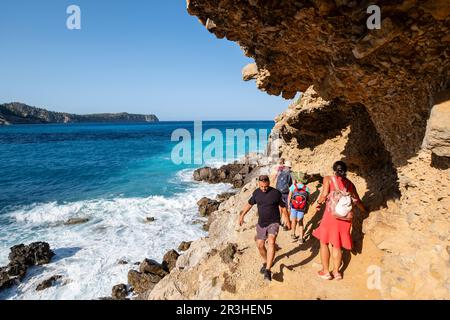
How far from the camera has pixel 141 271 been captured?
39.3 feet

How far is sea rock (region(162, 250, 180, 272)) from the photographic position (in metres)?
12.3

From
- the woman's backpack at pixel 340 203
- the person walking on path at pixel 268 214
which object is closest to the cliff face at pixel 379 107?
the person walking on path at pixel 268 214

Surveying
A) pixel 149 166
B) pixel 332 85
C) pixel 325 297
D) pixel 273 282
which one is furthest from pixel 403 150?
pixel 149 166

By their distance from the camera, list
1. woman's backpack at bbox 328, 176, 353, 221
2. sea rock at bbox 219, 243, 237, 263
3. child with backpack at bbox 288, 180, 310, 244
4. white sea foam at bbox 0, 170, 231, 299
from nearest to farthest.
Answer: woman's backpack at bbox 328, 176, 353, 221
child with backpack at bbox 288, 180, 310, 244
sea rock at bbox 219, 243, 237, 263
white sea foam at bbox 0, 170, 231, 299

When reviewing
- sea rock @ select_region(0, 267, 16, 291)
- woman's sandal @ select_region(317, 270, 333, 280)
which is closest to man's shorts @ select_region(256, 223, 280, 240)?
woman's sandal @ select_region(317, 270, 333, 280)

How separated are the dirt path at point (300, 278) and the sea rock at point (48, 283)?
9.28 m

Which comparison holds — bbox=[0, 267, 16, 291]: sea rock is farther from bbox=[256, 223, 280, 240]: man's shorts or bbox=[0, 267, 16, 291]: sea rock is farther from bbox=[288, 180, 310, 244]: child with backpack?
bbox=[288, 180, 310, 244]: child with backpack

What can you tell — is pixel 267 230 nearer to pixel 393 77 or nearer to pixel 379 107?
pixel 379 107

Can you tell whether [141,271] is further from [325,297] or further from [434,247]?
[434,247]

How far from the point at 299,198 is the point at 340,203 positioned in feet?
5.73

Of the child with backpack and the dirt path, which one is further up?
the child with backpack

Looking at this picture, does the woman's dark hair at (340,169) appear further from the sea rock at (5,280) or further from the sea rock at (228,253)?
the sea rock at (5,280)

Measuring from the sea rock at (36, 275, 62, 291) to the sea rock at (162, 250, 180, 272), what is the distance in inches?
180

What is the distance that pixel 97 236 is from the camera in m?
16.0
